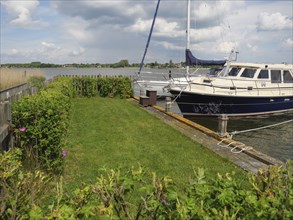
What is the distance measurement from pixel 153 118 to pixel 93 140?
13.3 feet

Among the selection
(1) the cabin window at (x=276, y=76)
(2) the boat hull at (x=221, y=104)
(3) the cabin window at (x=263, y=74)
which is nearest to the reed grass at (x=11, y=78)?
(2) the boat hull at (x=221, y=104)

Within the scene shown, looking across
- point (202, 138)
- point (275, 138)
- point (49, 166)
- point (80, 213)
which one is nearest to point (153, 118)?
point (202, 138)

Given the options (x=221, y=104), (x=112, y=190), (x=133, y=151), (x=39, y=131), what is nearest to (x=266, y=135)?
(x=221, y=104)

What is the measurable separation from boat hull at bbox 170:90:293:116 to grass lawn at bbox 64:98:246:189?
4.93 metres

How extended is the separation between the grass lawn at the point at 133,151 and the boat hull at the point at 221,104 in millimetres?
4934

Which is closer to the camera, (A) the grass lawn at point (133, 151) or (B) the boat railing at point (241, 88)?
Answer: (A) the grass lawn at point (133, 151)

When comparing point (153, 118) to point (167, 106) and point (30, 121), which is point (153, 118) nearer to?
point (167, 106)

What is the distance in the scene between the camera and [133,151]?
291 inches

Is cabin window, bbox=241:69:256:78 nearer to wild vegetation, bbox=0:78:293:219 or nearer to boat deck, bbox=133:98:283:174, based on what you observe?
A: boat deck, bbox=133:98:283:174

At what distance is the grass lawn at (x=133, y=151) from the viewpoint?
5.96 m

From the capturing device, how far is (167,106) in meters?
13.0

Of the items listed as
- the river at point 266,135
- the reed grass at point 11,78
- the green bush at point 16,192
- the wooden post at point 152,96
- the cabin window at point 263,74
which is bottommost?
the river at point 266,135

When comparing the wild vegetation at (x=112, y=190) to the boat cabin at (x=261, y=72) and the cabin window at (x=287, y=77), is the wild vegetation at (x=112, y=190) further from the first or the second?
the cabin window at (x=287, y=77)

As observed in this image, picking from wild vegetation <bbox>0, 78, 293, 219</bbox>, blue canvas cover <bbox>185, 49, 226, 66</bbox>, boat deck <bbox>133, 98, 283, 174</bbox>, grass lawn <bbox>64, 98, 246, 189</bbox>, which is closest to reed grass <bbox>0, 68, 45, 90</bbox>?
grass lawn <bbox>64, 98, 246, 189</bbox>
